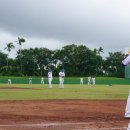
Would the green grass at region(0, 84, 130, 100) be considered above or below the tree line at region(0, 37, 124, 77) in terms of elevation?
below

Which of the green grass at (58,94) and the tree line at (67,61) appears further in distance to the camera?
the tree line at (67,61)

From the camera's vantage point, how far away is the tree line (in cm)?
10388

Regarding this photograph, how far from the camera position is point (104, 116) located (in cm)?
1301

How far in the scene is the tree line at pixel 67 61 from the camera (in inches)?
4090

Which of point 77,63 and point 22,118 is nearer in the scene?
point 22,118

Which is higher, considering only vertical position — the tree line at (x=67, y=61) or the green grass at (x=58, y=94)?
the tree line at (x=67, y=61)

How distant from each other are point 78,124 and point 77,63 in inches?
3771

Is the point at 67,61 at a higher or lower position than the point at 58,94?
higher

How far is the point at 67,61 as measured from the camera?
108125mm

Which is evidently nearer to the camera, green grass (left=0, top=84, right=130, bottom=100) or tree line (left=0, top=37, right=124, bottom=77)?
green grass (left=0, top=84, right=130, bottom=100)

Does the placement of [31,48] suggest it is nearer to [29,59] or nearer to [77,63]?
[29,59]

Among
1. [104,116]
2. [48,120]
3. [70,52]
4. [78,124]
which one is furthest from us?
[70,52]

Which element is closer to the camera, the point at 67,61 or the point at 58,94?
the point at 58,94

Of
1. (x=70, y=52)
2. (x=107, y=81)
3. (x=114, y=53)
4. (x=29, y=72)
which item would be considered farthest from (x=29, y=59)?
(x=107, y=81)
